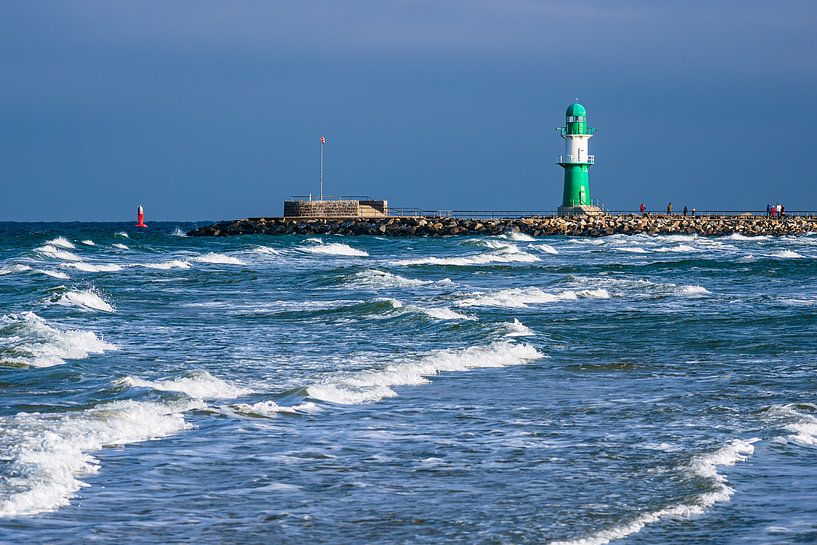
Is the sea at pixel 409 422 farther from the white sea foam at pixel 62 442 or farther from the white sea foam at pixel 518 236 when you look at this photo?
the white sea foam at pixel 518 236

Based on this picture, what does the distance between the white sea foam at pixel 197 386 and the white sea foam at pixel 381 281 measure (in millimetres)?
14723

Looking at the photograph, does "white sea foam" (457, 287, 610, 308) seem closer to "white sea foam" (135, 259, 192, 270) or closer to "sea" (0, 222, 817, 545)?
"sea" (0, 222, 817, 545)

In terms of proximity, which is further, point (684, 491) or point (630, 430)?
point (630, 430)

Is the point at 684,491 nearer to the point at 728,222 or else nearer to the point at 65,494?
the point at 65,494

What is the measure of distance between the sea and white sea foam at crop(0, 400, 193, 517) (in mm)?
27

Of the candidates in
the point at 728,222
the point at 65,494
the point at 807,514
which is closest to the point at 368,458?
the point at 65,494

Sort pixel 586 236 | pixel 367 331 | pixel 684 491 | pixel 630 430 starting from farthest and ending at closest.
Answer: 1. pixel 586 236
2. pixel 367 331
3. pixel 630 430
4. pixel 684 491

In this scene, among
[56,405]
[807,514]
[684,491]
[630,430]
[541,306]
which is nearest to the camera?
[807,514]

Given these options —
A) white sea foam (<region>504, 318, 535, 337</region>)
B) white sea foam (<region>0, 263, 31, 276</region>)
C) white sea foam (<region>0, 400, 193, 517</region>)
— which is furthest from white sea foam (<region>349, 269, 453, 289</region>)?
white sea foam (<region>0, 400, 193, 517</region>)

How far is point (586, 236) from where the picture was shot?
2445 inches

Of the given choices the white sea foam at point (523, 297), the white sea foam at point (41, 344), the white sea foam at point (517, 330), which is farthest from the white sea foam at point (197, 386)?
the white sea foam at point (523, 297)

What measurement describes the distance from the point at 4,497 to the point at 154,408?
290 centimetres

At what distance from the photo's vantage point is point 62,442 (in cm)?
803

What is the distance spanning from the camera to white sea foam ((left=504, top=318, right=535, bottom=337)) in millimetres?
15540
